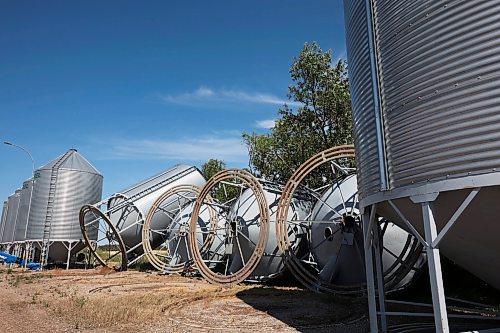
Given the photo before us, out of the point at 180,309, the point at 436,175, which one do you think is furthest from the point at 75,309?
the point at 436,175

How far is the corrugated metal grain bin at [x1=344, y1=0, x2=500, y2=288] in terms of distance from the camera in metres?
5.41

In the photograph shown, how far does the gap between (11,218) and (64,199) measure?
18.7m

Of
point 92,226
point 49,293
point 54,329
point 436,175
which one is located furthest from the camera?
point 92,226

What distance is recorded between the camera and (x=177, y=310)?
11852mm

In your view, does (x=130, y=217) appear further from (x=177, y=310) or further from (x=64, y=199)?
(x=177, y=310)

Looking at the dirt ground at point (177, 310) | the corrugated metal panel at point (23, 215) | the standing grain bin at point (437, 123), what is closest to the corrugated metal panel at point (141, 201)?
the dirt ground at point (177, 310)

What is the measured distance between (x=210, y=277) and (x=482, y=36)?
16487mm

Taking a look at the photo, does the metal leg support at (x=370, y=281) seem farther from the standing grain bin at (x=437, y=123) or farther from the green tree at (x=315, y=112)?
the green tree at (x=315, y=112)

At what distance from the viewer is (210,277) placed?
1898 centimetres

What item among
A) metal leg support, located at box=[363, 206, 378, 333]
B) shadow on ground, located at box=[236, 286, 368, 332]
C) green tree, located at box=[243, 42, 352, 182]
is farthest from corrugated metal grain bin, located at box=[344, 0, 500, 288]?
green tree, located at box=[243, 42, 352, 182]

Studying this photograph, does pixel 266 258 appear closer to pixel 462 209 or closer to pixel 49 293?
pixel 49 293

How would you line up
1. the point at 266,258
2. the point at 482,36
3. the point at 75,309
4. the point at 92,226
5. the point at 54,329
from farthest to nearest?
the point at 92,226 → the point at 266,258 → the point at 75,309 → the point at 54,329 → the point at 482,36

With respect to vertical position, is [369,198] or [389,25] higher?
[389,25]

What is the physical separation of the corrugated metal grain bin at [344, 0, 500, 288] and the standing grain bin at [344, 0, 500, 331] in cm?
2
